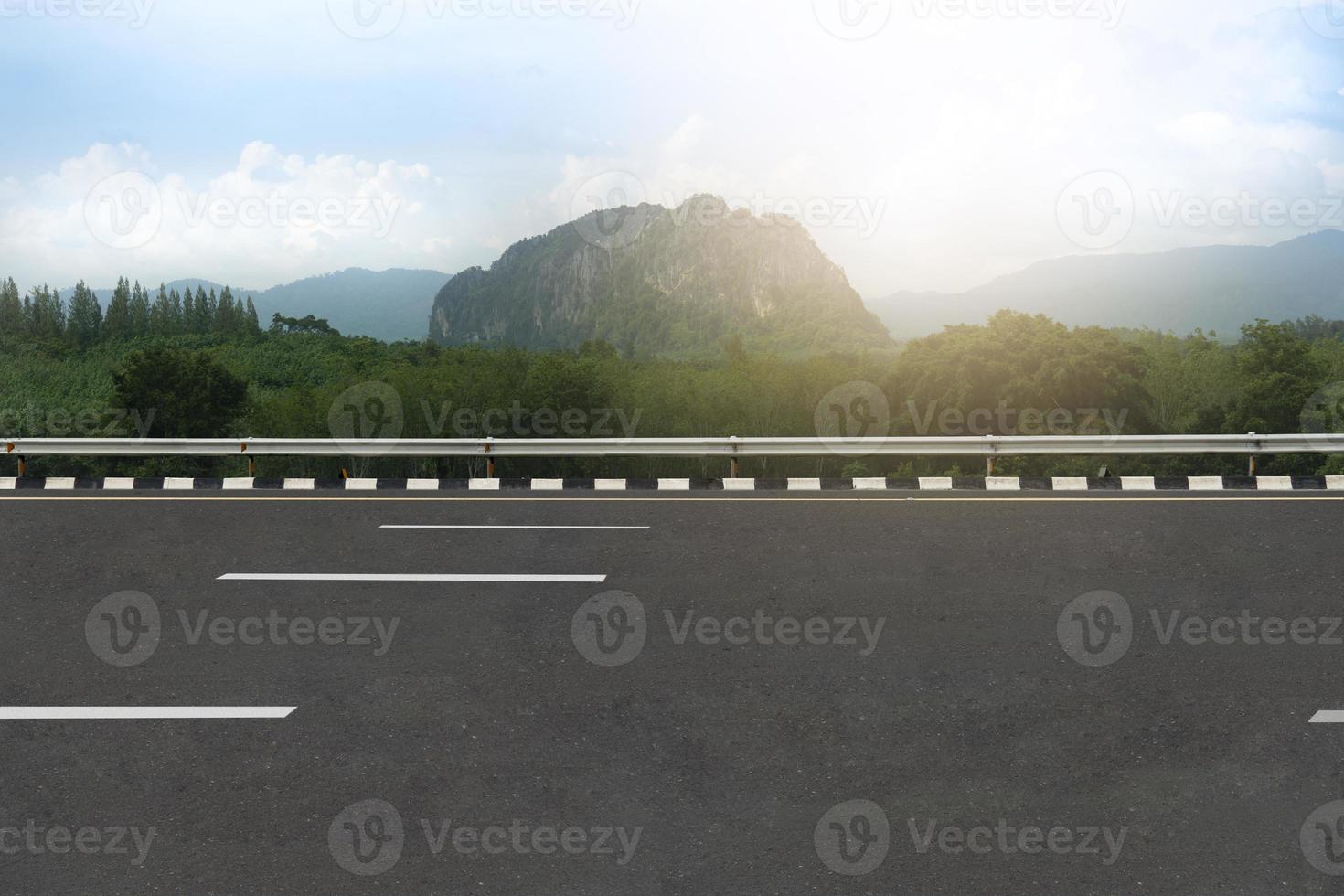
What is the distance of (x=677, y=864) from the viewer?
520 centimetres

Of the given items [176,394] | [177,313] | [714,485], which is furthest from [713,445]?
[177,313]

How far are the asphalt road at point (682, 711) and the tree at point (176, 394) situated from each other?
226 ft

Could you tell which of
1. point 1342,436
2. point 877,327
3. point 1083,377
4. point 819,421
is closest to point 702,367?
point 819,421

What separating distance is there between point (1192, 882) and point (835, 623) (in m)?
3.86

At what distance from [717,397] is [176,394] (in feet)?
122

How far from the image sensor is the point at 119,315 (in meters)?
139

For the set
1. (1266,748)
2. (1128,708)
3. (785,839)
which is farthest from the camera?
(1128,708)

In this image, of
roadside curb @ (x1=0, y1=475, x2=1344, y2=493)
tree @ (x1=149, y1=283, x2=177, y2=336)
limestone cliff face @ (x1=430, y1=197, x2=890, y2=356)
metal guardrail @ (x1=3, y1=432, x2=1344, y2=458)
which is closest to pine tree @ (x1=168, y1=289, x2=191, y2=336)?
tree @ (x1=149, y1=283, x2=177, y2=336)

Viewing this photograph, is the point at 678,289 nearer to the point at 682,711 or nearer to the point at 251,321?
the point at 251,321

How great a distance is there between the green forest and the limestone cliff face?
36.3 meters

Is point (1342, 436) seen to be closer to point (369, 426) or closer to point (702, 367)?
point (369, 426)

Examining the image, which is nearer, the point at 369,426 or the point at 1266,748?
the point at 1266,748

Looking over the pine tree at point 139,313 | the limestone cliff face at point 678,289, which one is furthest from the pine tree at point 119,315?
the limestone cliff face at point 678,289

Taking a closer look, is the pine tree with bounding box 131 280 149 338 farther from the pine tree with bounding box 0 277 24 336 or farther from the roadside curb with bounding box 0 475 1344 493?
the roadside curb with bounding box 0 475 1344 493
